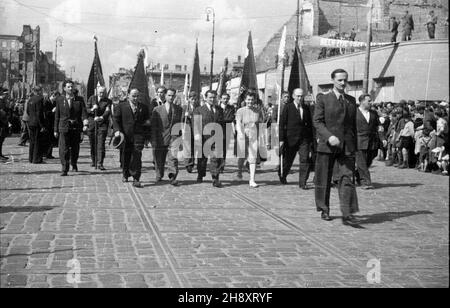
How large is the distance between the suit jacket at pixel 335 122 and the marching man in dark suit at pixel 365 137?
401 cm

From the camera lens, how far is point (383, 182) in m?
13.2

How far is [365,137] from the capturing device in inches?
466

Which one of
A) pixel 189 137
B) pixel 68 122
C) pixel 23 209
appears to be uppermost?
pixel 68 122

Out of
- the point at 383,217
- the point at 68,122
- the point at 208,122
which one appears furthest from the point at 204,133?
the point at 383,217

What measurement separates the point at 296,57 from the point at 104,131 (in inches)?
197

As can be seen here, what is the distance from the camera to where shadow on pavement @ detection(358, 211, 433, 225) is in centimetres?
802

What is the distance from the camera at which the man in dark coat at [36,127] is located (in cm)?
1530

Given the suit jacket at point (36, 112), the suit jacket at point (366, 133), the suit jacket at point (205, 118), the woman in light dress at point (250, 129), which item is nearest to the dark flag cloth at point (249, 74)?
the woman in light dress at point (250, 129)

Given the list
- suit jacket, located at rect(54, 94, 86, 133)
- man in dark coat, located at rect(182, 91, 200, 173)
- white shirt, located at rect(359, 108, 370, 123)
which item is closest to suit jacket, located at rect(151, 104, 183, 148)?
man in dark coat, located at rect(182, 91, 200, 173)

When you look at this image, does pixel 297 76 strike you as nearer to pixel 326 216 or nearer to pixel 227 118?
pixel 227 118

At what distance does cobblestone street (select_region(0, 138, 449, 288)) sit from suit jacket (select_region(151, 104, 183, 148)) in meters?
1.01

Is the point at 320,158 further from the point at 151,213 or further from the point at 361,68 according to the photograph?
the point at 361,68
